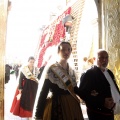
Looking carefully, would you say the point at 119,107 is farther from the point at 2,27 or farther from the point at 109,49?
the point at 2,27

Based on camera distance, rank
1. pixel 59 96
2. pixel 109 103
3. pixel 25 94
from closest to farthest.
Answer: pixel 59 96 → pixel 109 103 → pixel 25 94

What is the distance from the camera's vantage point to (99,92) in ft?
9.05

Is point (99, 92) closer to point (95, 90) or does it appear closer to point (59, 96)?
point (95, 90)

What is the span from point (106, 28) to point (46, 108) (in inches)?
88.9

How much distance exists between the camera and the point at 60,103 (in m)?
2.55

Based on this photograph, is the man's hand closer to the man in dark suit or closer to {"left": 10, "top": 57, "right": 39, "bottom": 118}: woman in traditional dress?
the man in dark suit

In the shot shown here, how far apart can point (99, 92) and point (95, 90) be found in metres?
0.05

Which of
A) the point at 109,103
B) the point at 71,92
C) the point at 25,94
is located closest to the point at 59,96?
the point at 71,92

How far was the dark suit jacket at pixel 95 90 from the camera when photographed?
272 cm

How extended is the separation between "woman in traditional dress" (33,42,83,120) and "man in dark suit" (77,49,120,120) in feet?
0.56

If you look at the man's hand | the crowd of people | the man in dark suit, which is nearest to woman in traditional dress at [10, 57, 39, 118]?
the crowd of people

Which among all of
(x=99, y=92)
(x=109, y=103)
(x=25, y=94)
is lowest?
(x=25, y=94)

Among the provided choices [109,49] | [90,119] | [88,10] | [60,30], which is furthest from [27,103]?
[60,30]

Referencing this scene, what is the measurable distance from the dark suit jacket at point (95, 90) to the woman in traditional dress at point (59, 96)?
148 mm
